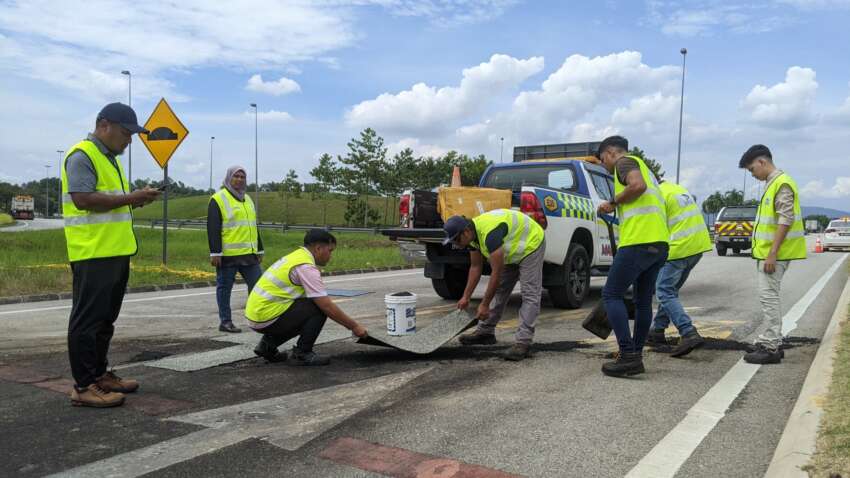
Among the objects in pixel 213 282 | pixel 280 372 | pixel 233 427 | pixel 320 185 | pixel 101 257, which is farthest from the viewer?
pixel 320 185

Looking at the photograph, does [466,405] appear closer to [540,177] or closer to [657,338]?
[657,338]

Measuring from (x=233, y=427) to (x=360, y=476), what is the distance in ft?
3.37

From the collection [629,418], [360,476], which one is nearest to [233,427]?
[360,476]

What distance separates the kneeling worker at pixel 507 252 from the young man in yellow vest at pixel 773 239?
1.83 meters

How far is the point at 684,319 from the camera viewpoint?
18.6 feet

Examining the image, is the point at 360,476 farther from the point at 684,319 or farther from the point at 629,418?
the point at 684,319

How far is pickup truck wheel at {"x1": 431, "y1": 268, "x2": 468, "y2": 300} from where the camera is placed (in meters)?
9.66

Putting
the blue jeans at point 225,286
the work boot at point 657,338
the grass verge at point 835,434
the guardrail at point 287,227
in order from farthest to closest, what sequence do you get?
the guardrail at point 287,227 → the blue jeans at point 225,286 → the work boot at point 657,338 → the grass verge at point 835,434

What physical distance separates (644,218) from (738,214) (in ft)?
70.6

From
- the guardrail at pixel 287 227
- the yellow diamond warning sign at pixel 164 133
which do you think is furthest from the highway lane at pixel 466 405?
the guardrail at pixel 287 227

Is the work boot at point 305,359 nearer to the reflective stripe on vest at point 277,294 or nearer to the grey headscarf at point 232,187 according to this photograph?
the reflective stripe on vest at point 277,294

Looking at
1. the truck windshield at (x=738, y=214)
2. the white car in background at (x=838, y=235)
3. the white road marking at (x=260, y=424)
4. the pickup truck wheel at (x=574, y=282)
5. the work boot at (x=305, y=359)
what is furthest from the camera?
the white car in background at (x=838, y=235)

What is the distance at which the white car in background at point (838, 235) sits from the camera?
30.1m

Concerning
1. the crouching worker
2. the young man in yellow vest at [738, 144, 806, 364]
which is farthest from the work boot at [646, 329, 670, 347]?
the crouching worker
